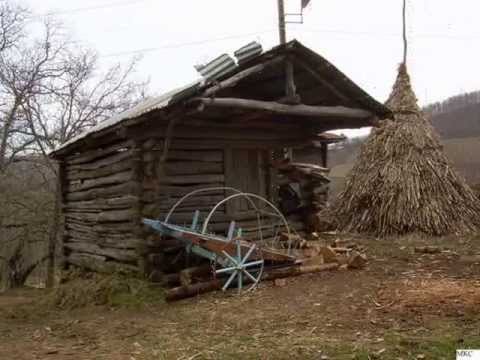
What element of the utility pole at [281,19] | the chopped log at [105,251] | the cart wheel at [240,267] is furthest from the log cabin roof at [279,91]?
the utility pole at [281,19]

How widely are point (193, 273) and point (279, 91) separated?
4.12 metres

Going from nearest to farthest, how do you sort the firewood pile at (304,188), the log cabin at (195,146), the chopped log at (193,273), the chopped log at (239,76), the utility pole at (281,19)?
the chopped log at (239,76)
the chopped log at (193,273)
the log cabin at (195,146)
the firewood pile at (304,188)
the utility pole at (281,19)

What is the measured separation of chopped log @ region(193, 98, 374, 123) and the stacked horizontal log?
6.52 ft

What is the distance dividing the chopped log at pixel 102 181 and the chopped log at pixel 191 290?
219 centimetres

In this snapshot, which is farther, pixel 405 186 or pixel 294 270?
pixel 405 186

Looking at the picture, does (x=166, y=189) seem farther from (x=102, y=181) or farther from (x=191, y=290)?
(x=191, y=290)

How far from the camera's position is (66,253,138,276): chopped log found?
8.56 m

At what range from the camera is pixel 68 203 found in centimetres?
1156

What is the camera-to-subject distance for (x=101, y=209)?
9812 millimetres

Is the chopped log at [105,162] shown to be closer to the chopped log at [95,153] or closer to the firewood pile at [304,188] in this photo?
the chopped log at [95,153]

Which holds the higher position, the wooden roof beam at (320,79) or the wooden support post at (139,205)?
the wooden roof beam at (320,79)

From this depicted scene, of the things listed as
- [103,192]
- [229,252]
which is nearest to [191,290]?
[229,252]

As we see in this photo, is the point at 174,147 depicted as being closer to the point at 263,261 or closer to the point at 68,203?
the point at 263,261

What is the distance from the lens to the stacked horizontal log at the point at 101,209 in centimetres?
875
